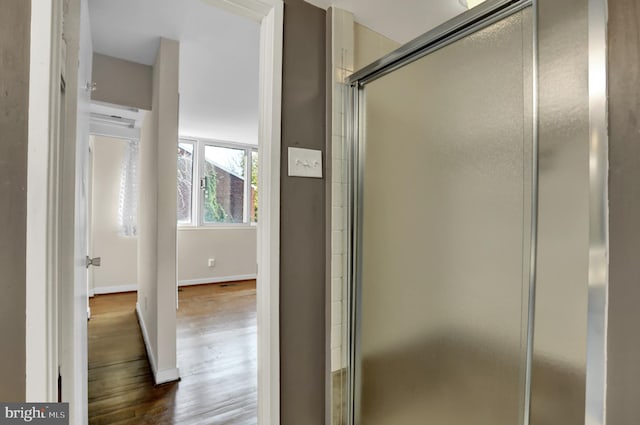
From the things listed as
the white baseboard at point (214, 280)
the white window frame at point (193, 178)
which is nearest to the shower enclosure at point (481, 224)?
the white baseboard at point (214, 280)

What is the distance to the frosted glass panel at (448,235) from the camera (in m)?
0.89

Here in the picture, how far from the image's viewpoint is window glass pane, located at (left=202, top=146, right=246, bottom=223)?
5.27m

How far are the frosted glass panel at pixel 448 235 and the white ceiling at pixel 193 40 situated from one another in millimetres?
1096

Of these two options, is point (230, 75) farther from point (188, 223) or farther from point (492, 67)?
point (188, 223)

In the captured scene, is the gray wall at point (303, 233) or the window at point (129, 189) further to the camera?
the window at point (129, 189)

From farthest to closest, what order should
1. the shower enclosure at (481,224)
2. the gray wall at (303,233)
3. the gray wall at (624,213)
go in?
the gray wall at (303,233) < the shower enclosure at (481,224) < the gray wall at (624,213)

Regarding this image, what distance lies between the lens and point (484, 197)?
970 millimetres

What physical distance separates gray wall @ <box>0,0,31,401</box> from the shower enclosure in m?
1.15

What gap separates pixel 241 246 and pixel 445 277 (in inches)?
188

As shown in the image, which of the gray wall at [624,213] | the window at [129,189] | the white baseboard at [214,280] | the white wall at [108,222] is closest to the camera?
the gray wall at [624,213]

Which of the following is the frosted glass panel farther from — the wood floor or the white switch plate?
the wood floor

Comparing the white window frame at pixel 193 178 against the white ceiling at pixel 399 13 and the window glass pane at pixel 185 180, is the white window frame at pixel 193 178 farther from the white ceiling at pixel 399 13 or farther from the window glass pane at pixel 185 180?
the white ceiling at pixel 399 13

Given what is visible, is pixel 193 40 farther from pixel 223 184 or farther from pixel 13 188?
pixel 223 184

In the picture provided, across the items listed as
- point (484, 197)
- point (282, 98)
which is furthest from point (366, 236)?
point (282, 98)
